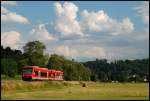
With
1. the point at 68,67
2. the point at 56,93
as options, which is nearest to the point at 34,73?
the point at 56,93

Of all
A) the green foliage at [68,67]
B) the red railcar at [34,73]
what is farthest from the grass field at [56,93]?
the green foliage at [68,67]

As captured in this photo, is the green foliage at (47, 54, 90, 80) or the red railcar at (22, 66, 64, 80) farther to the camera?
the green foliage at (47, 54, 90, 80)

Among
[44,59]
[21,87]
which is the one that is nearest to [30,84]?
[21,87]

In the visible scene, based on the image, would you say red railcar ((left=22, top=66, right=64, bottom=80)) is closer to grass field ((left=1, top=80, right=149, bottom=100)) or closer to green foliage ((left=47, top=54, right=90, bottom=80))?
grass field ((left=1, top=80, right=149, bottom=100))

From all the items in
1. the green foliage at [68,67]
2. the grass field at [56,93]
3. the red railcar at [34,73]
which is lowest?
the grass field at [56,93]

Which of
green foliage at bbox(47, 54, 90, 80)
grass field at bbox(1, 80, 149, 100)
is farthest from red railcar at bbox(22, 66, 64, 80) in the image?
green foliage at bbox(47, 54, 90, 80)

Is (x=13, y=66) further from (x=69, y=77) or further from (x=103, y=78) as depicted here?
(x=103, y=78)

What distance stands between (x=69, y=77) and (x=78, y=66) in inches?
594

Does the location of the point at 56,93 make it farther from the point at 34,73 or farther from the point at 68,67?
the point at 68,67

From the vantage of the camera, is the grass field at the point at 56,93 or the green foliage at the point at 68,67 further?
the green foliage at the point at 68,67

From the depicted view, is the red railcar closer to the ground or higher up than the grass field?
higher up

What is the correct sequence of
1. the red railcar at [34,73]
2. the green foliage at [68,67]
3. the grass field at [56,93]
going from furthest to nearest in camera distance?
the green foliage at [68,67] < the red railcar at [34,73] < the grass field at [56,93]

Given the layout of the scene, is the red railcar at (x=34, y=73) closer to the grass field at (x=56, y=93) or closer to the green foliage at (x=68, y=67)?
the grass field at (x=56, y=93)

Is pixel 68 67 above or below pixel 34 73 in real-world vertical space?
above
